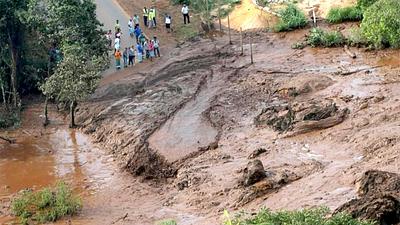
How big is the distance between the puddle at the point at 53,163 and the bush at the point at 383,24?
11.2 meters

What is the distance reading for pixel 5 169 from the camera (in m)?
22.5

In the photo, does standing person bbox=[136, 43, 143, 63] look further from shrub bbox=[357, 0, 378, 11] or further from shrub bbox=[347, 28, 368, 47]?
shrub bbox=[357, 0, 378, 11]

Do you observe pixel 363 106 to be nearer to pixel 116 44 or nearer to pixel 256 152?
pixel 256 152

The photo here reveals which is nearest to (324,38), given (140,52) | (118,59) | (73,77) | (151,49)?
(151,49)

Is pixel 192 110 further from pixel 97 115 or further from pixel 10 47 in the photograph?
pixel 10 47

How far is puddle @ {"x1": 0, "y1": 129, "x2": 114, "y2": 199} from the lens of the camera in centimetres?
2130

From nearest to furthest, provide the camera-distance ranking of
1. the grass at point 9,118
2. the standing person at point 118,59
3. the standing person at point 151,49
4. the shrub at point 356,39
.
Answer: the grass at point 9,118 → the shrub at point 356,39 → the standing person at point 118,59 → the standing person at point 151,49

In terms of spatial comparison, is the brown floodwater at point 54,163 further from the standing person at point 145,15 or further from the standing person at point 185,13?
the standing person at point 185,13

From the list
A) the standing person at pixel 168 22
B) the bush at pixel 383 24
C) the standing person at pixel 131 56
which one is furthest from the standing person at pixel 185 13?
the bush at pixel 383 24

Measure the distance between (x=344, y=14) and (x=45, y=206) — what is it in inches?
711

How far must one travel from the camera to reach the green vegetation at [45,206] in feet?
59.9

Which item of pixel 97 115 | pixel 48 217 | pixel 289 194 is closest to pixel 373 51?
pixel 97 115

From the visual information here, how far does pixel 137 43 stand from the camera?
1228 inches

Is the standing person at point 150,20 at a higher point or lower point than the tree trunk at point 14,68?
higher
